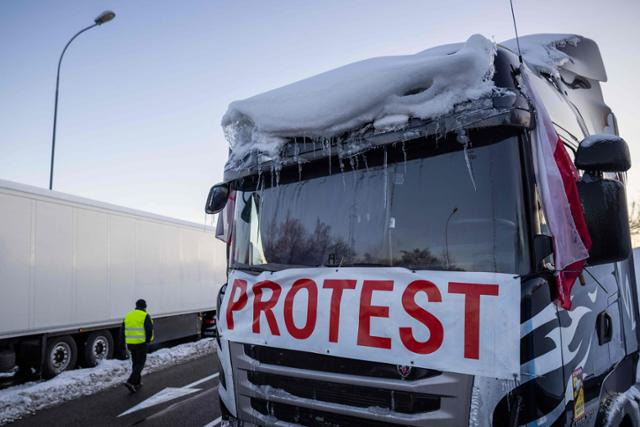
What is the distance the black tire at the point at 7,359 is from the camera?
26.6 feet

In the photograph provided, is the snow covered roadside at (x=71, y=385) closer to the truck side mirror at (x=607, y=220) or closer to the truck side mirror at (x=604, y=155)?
the truck side mirror at (x=607, y=220)

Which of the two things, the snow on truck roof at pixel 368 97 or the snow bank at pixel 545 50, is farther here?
the snow bank at pixel 545 50

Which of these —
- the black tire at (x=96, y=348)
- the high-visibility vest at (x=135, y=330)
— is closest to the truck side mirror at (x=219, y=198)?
the high-visibility vest at (x=135, y=330)

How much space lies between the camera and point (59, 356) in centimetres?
930

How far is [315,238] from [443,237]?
0.84 metres

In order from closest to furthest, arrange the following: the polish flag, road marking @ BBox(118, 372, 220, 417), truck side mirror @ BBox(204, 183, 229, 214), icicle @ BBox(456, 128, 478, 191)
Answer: the polish flag
icicle @ BBox(456, 128, 478, 191)
truck side mirror @ BBox(204, 183, 229, 214)
road marking @ BBox(118, 372, 220, 417)

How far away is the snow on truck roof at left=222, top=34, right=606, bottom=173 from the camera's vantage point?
2508 mm

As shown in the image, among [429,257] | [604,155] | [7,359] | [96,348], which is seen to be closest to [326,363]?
[429,257]

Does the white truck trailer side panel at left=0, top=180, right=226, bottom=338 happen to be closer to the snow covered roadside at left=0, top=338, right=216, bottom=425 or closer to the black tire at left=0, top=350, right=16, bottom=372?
the black tire at left=0, top=350, right=16, bottom=372

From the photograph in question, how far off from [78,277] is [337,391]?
8.62 meters

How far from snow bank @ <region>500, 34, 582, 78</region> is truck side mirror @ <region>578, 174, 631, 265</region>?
1312mm

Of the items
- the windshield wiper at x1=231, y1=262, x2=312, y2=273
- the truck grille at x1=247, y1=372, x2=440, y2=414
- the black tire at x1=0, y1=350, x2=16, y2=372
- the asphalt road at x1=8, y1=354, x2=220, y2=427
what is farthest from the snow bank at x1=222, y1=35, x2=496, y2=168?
the black tire at x1=0, y1=350, x2=16, y2=372

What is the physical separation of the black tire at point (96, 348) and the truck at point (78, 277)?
0.02 m

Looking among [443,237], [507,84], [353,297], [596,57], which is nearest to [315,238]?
[353,297]
